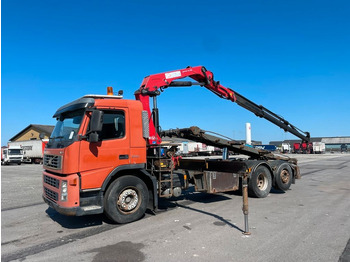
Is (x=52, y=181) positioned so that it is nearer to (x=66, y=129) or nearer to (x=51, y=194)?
(x=51, y=194)

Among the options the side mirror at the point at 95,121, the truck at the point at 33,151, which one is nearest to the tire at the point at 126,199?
the side mirror at the point at 95,121

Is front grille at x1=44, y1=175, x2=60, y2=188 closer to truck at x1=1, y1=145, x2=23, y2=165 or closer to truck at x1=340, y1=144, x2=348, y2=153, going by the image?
truck at x1=1, y1=145, x2=23, y2=165

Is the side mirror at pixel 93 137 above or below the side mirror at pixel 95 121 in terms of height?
below

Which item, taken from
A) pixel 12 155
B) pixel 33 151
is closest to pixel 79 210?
pixel 12 155

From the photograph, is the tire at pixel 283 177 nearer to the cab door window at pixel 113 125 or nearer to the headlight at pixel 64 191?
the cab door window at pixel 113 125

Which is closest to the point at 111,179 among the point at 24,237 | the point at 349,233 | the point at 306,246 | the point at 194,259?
the point at 24,237

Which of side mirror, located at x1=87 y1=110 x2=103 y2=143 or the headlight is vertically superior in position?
side mirror, located at x1=87 y1=110 x2=103 y2=143

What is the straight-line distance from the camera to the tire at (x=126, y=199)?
5.79 m

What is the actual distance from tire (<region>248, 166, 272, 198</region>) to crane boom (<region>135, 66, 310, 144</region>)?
2.96 meters

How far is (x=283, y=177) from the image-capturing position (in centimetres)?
995

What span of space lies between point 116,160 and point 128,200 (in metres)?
0.98

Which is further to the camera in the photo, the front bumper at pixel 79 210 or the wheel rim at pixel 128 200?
the wheel rim at pixel 128 200

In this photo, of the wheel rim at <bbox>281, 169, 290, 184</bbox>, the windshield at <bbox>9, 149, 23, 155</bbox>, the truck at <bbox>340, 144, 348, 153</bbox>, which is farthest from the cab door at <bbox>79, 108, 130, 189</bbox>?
the truck at <bbox>340, 144, 348, 153</bbox>

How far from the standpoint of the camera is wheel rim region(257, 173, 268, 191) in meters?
9.37
